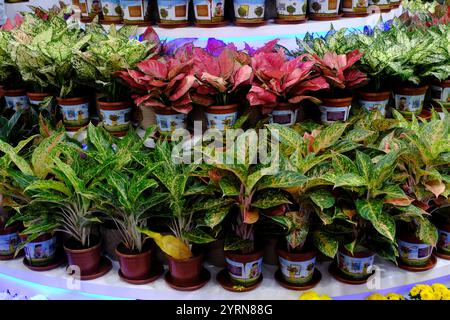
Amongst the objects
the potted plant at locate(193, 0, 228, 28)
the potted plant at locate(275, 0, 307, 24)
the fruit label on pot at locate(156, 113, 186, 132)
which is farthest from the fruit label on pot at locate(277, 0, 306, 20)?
the fruit label on pot at locate(156, 113, 186, 132)

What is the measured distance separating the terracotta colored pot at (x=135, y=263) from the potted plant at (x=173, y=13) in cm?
107

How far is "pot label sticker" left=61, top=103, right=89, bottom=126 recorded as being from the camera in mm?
2141

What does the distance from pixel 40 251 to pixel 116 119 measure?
23.3 inches

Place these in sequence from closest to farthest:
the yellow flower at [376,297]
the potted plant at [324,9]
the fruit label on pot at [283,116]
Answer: the yellow flower at [376,297] → the fruit label on pot at [283,116] → the potted plant at [324,9]

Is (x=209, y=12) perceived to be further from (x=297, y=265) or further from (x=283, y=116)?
A: (x=297, y=265)

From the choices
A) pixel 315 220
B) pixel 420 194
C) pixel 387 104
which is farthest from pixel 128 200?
pixel 387 104

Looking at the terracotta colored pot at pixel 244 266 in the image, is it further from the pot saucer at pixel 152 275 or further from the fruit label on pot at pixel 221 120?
the fruit label on pot at pixel 221 120

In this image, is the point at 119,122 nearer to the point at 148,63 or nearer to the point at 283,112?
the point at 148,63

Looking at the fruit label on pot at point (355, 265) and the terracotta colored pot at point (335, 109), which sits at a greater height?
the terracotta colored pot at point (335, 109)

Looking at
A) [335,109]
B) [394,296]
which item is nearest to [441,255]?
[394,296]

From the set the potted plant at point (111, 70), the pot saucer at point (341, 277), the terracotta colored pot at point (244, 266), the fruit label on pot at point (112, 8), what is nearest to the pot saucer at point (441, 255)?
the pot saucer at point (341, 277)

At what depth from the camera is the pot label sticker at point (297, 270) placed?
173cm

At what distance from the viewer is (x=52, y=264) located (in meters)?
1.93
